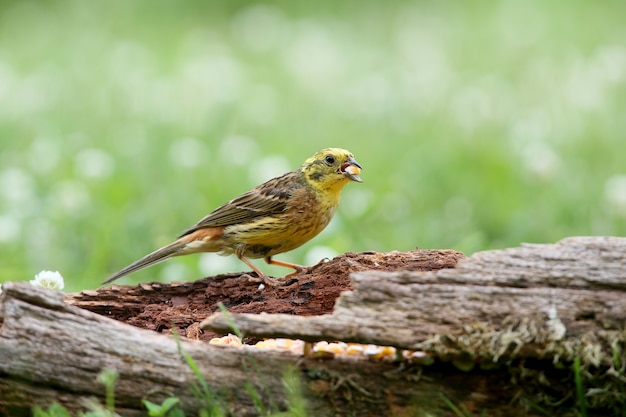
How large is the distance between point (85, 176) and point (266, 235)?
3427 mm

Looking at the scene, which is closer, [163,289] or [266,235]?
[163,289]

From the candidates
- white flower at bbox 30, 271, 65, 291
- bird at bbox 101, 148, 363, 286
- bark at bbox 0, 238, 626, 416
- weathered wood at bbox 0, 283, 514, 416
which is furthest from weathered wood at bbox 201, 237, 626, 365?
bird at bbox 101, 148, 363, 286

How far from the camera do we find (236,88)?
13.1m

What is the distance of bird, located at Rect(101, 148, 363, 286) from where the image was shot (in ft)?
19.5

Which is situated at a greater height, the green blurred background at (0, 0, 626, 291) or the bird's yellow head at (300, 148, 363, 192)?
the green blurred background at (0, 0, 626, 291)

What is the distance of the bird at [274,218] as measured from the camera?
594cm

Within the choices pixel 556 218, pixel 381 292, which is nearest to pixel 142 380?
pixel 381 292

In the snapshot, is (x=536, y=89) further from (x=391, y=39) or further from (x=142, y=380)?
(x=142, y=380)

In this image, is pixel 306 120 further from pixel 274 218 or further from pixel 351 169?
pixel 274 218

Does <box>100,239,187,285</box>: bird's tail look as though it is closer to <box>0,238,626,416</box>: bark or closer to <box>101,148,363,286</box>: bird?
<box>101,148,363,286</box>: bird

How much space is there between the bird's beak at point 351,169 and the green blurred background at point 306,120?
37.3 inches

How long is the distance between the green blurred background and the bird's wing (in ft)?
2.80

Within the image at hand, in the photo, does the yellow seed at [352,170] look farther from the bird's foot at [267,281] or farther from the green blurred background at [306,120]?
the bird's foot at [267,281]

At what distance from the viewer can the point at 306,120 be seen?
11.6 meters
